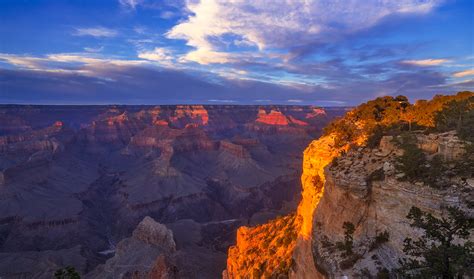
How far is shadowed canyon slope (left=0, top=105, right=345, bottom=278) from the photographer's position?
211 ft

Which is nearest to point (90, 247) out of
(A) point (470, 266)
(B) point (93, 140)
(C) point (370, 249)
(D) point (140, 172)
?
(D) point (140, 172)

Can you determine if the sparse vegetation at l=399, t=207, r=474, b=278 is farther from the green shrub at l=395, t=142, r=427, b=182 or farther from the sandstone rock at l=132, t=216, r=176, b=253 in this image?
the sandstone rock at l=132, t=216, r=176, b=253

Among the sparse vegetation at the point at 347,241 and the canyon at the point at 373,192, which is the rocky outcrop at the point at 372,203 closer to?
the canyon at the point at 373,192

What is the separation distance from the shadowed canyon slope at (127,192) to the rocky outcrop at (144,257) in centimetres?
30

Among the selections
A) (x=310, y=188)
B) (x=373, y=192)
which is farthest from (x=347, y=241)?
(x=310, y=188)

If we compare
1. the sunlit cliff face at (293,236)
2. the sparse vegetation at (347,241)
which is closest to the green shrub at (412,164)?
the sparse vegetation at (347,241)

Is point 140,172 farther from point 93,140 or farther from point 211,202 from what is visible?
point 93,140

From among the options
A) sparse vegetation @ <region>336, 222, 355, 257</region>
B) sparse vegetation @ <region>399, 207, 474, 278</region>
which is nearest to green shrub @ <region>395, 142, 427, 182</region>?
sparse vegetation @ <region>336, 222, 355, 257</region>

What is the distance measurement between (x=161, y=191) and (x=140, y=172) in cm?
2410

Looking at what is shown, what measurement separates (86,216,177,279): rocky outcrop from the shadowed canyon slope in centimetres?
30

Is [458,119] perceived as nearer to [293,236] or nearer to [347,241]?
[347,241]

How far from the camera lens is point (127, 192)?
392 feet

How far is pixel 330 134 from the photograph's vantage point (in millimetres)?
33531

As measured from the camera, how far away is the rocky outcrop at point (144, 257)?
47.8 meters
